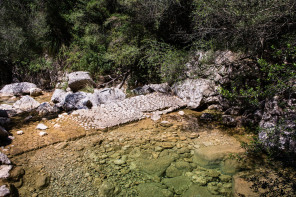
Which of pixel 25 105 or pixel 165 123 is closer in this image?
pixel 165 123

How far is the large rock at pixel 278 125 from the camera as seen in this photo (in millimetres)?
3246

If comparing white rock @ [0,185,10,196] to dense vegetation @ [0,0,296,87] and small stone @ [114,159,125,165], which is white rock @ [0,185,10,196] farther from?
dense vegetation @ [0,0,296,87]

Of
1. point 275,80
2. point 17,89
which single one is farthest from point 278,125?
point 17,89

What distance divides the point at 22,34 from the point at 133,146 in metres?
9.94

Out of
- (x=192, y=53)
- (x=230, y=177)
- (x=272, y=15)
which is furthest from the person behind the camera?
(x=192, y=53)

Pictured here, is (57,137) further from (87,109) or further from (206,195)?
(206,195)

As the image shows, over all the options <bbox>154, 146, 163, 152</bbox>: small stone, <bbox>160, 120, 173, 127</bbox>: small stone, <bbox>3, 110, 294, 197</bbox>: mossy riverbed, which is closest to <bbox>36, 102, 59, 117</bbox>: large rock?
<bbox>3, 110, 294, 197</bbox>: mossy riverbed

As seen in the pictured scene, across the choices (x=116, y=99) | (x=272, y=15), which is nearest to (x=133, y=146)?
(x=116, y=99)

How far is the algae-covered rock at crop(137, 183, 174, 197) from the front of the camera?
3129 millimetres

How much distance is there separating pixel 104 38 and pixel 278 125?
8922mm

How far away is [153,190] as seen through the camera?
3207 millimetres

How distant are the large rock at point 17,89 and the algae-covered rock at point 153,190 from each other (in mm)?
8869

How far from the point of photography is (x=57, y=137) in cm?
477

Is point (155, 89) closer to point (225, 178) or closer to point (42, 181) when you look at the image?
point (225, 178)
